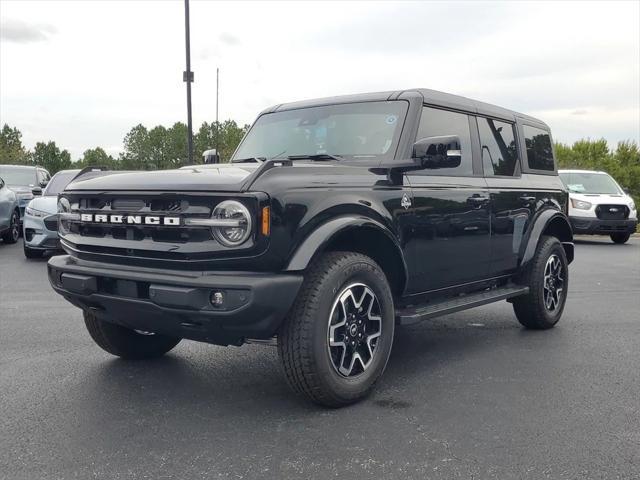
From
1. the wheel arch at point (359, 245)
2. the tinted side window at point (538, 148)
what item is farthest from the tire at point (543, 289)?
the wheel arch at point (359, 245)

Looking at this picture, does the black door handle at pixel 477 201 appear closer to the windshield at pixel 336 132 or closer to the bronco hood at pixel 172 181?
the windshield at pixel 336 132

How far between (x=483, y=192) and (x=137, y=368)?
9.27ft

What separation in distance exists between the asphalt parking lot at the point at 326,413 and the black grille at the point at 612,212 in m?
10.4

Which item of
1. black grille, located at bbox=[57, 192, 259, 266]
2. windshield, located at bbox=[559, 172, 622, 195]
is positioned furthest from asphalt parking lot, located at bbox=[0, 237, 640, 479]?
windshield, located at bbox=[559, 172, 622, 195]

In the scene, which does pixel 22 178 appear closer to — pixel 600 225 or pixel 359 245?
pixel 600 225

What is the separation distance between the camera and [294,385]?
369 cm

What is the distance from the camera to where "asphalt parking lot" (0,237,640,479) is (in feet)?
10.0

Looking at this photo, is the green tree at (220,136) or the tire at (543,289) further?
the green tree at (220,136)

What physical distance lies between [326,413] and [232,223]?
121 centimetres

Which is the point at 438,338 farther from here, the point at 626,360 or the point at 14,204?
the point at 14,204

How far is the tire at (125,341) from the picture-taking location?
15.1 ft

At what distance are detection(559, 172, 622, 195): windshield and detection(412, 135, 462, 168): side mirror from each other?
13.1 meters

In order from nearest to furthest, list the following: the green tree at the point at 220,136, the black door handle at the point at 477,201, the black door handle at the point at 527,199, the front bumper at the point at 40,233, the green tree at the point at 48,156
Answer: the black door handle at the point at 477,201
the black door handle at the point at 527,199
the front bumper at the point at 40,233
the green tree at the point at 220,136
the green tree at the point at 48,156

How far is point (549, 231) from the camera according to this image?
20.6 ft
